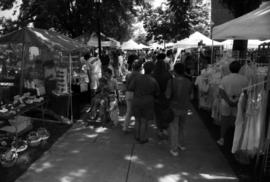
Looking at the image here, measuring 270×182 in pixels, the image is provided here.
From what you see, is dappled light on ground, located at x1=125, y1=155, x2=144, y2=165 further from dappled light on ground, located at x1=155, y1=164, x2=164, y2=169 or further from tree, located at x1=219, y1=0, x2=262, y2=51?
tree, located at x1=219, y1=0, x2=262, y2=51

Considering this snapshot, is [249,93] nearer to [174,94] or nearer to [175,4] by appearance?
[174,94]

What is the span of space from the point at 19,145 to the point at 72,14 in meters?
11.5

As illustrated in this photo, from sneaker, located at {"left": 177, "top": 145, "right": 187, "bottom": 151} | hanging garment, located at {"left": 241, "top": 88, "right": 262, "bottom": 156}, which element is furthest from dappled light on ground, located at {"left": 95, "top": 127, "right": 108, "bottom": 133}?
hanging garment, located at {"left": 241, "top": 88, "right": 262, "bottom": 156}

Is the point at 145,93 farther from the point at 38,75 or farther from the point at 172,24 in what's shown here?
the point at 172,24

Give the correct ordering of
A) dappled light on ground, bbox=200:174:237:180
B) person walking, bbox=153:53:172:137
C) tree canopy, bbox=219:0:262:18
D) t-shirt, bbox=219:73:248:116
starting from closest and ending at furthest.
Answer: dappled light on ground, bbox=200:174:237:180, t-shirt, bbox=219:73:248:116, person walking, bbox=153:53:172:137, tree canopy, bbox=219:0:262:18

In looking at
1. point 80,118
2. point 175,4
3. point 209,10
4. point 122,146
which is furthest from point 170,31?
point 122,146

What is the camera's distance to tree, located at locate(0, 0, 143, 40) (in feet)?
43.0

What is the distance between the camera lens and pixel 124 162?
17.1 feet

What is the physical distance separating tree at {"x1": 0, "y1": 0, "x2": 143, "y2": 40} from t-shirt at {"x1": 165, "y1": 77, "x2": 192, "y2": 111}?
818 cm

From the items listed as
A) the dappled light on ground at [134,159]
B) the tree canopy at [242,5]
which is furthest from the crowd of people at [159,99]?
the tree canopy at [242,5]

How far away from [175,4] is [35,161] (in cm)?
748

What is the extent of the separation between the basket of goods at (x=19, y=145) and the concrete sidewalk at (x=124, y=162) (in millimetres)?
400

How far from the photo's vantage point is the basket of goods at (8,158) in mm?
4914

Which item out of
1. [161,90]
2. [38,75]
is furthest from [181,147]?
[38,75]
